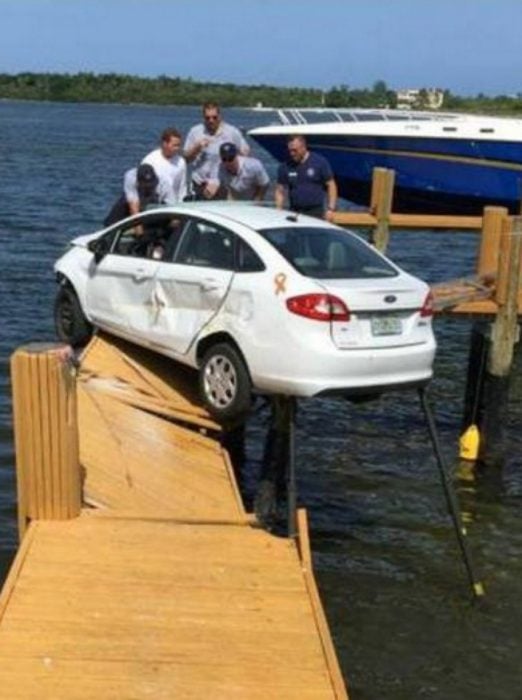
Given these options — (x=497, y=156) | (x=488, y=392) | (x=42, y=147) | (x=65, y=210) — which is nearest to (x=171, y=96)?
(x=42, y=147)

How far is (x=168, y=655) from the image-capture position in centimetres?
615

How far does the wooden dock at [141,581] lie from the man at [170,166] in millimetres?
4197

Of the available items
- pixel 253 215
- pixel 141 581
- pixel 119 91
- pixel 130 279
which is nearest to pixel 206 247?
pixel 253 215

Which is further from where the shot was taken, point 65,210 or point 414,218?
point 65,210

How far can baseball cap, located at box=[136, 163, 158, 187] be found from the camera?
1293 cm

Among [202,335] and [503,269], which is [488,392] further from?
[202,335]

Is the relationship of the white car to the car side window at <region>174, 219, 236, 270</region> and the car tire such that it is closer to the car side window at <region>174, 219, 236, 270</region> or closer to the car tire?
the car side window at <region>174, 219, 236, 270</region>

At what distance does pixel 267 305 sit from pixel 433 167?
15.7m

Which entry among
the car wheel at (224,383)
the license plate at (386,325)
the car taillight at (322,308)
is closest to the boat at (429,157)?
the car wheel at (224,383)

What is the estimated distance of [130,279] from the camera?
11.3m

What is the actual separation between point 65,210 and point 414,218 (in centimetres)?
1983

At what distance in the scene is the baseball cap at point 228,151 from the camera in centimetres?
1323

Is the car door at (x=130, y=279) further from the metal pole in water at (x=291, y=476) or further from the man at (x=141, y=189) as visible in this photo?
the metal pole in water at (x=291, y=476)

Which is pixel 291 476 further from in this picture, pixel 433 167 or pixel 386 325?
pixel 433 167
